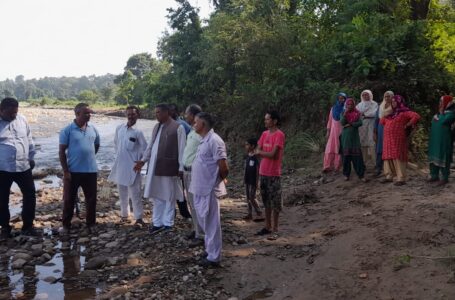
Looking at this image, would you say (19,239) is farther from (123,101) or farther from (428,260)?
(123,101)

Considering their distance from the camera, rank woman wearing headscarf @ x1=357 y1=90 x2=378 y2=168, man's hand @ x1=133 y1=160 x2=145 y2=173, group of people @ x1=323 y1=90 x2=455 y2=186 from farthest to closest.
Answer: woman wearing headscarf @ x1=357 y1=90 x2=378 y2=168, group of people @ x1=323 y1=90 x2=455 y2=186, man's hand @ x1=133 y1=160 x2=145 y2=173

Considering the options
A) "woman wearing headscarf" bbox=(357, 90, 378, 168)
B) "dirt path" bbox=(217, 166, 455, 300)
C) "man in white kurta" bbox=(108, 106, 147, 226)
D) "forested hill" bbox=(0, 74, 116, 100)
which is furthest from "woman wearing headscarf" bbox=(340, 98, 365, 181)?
"forested hill" bbox=(0, 74, 116, 100)

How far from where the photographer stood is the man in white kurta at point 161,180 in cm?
570

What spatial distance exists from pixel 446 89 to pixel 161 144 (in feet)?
23.7

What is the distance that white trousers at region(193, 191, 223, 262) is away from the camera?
4.51 meters

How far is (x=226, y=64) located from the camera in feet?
47.9

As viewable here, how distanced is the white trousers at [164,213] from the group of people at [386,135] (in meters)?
3.50

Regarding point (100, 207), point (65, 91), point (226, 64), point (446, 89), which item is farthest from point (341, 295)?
point (65, 91)

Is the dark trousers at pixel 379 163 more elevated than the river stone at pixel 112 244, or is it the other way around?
the dark trousers at pixel 379 163

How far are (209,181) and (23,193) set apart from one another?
10.2 feet

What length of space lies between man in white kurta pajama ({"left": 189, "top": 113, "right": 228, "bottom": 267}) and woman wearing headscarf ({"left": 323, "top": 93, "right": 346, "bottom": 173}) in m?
4.43

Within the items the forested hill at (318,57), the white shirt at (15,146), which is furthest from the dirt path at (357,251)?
the forested hill at (318,57)

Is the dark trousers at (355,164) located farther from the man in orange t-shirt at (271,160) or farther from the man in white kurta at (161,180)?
the man in white kurta at (161,180)

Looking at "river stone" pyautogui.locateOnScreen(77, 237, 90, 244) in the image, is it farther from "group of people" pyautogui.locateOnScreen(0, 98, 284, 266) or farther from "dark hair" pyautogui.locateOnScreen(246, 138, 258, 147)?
"dark hair" pyautogui.locateOnScreen(246, 138, 258, 147)
